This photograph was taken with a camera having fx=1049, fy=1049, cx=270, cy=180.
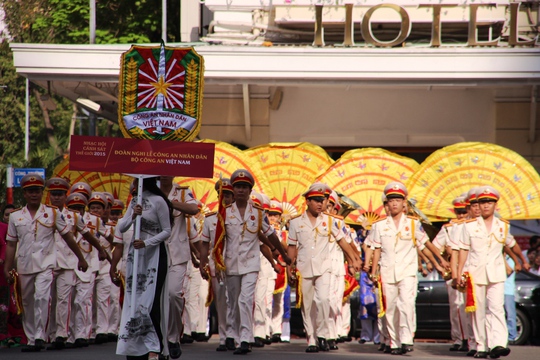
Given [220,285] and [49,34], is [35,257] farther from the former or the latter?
[49,34]

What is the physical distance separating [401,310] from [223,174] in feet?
16.0

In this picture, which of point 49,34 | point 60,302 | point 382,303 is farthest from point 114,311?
point 49,34

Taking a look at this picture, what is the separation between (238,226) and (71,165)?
135 inches

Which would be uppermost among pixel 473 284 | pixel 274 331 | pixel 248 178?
pixel 248 178

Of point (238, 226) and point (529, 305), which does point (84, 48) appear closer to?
point (238, 226)

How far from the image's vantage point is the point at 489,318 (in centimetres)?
1270

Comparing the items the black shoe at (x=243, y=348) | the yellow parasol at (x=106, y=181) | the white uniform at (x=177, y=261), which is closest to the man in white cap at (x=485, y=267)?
the black shoe at (x=243, y=348)

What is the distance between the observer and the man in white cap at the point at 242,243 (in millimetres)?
12891

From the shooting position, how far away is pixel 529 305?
16.5 m

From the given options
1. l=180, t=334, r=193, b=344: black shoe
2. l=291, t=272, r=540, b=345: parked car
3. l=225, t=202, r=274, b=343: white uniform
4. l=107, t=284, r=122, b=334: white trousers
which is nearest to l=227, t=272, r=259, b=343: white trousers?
l=225, t=202, r=274, b=343: white uniform

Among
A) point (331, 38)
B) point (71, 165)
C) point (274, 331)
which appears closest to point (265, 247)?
point (274, 331)

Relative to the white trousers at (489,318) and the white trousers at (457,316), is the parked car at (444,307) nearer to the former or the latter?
the white trousers at (457,316)

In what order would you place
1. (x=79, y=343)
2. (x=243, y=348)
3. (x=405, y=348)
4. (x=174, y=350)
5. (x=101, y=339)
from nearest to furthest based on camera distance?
(x=174, y=350), (x=243, y=348), (x=405, y=348), (x=79, y=343), (x=101, y=339)

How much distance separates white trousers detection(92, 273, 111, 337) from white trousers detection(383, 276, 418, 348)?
13.5ft
